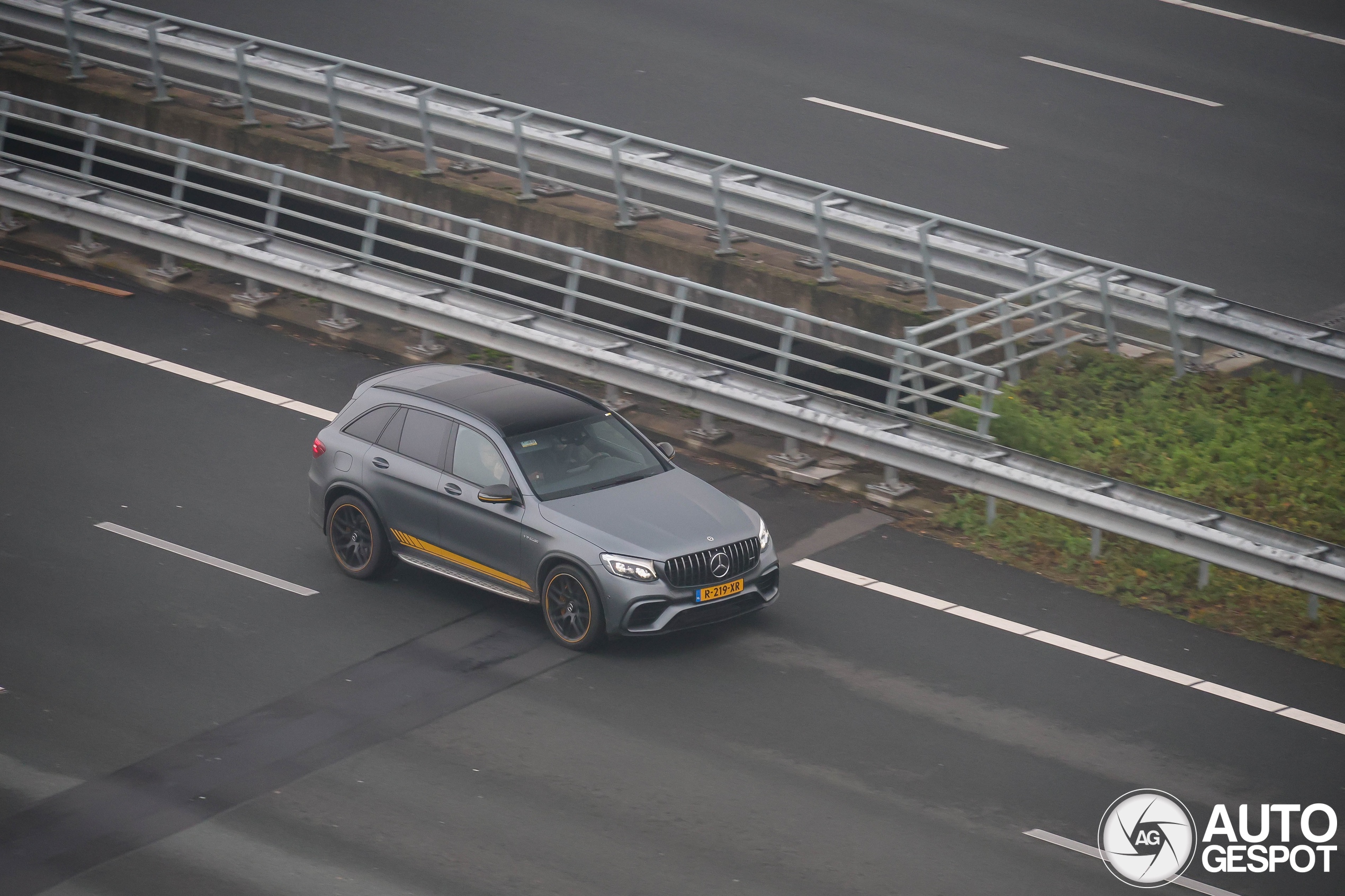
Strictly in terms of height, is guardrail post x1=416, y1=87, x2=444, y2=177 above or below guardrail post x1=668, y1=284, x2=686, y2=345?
above

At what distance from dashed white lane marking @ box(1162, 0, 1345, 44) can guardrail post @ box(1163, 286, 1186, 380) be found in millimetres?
10157

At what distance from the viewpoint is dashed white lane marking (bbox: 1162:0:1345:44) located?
81.6ft

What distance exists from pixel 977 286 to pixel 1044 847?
952cm

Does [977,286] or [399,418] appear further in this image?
[977,286]

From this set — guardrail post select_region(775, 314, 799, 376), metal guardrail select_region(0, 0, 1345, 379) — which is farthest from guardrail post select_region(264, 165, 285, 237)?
guardrail post select_region(775, 314, 799, 376)

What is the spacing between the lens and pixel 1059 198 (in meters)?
20.2

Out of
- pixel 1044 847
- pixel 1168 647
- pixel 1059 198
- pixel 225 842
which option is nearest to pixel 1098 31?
pixel 1059 198

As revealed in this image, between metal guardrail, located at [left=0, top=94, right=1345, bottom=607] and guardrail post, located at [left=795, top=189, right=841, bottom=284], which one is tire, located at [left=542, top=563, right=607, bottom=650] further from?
guardrail post, located at [left=795, top=189, right=841, bottom=284]

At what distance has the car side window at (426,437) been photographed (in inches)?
519

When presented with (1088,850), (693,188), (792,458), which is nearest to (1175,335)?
(792,458)

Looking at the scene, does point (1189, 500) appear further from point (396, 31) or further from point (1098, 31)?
point (396, 31)

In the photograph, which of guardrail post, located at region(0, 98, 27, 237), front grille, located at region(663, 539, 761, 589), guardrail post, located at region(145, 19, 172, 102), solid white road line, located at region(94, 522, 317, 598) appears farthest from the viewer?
guardrail post, located at region(145, 19, 172, 102)

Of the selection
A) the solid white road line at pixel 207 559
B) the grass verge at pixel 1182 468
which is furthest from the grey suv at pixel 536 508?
the grass verge at pixel 1182 468

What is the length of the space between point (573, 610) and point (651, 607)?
0.64 meters
